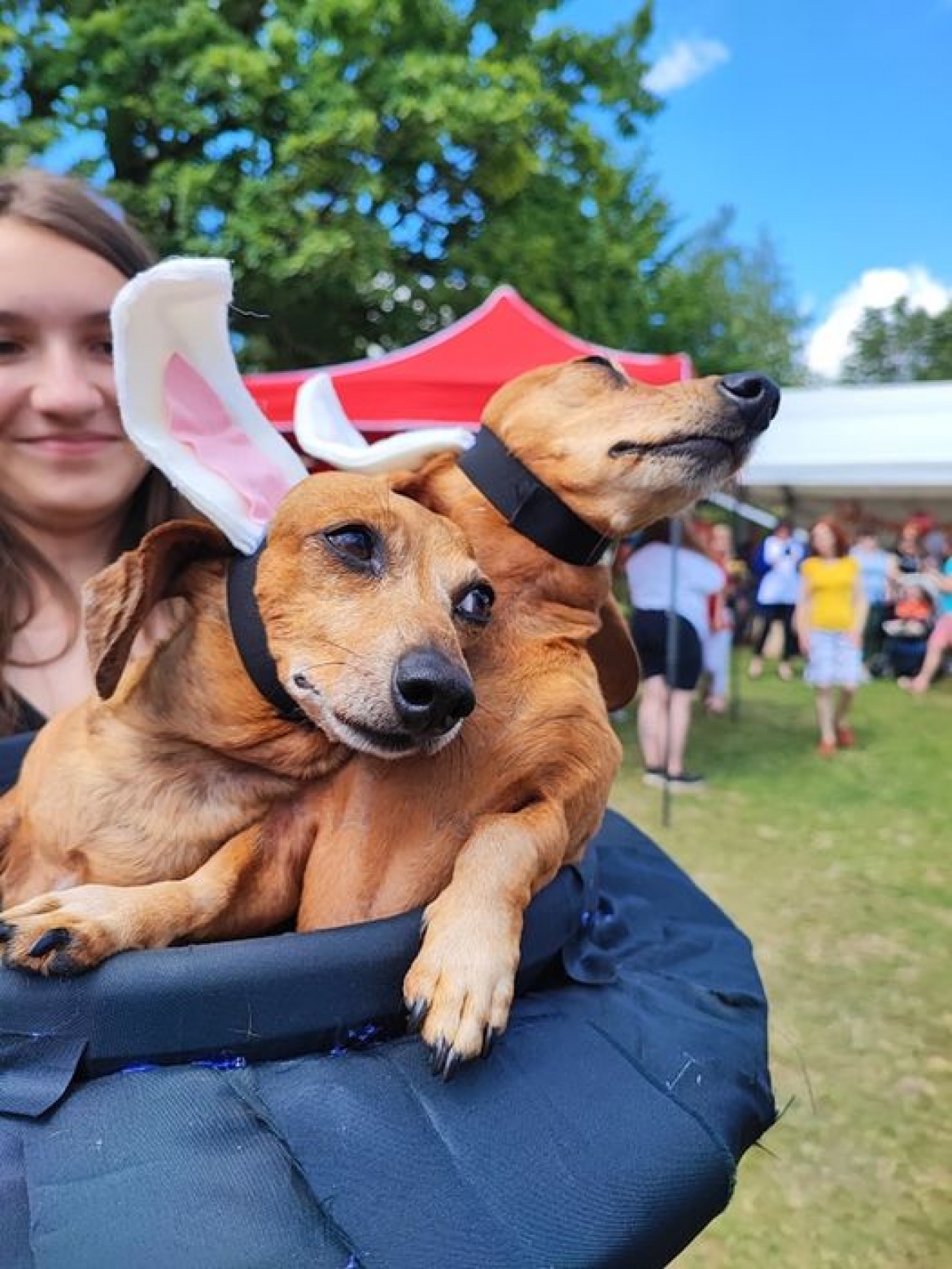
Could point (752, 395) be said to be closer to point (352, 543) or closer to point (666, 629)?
point (352, 543)

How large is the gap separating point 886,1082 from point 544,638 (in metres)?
2.55

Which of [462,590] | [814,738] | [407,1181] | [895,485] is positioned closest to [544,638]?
[462,590]

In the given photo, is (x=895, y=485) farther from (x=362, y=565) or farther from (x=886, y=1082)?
(x=362, y=565)

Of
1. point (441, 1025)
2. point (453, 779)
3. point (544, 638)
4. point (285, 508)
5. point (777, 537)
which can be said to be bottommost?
point (777, 537)

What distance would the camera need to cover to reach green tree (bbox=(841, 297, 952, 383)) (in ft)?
101

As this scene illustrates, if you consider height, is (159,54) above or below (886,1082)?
above

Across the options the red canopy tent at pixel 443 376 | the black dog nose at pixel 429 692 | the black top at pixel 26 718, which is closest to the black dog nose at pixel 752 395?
the black dog nose at pixel 429 692

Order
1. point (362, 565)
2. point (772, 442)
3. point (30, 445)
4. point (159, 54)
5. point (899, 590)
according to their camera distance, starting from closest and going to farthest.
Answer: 1. point (362, 565)
2. point (30, 445)
3. point (159, 54)
4. point (772, 442)
5. point (899, 590)

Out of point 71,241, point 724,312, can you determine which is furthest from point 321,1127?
point 724,312

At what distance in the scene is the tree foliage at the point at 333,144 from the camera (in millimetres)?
8586

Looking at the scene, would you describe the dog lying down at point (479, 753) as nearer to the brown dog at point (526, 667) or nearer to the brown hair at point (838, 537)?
the brown dog at point (526, 667)

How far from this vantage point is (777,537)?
11219 millimetres

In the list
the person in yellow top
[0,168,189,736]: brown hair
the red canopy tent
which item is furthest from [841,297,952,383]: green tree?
[0,168,189,736]: brown hair

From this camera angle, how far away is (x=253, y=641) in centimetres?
100
